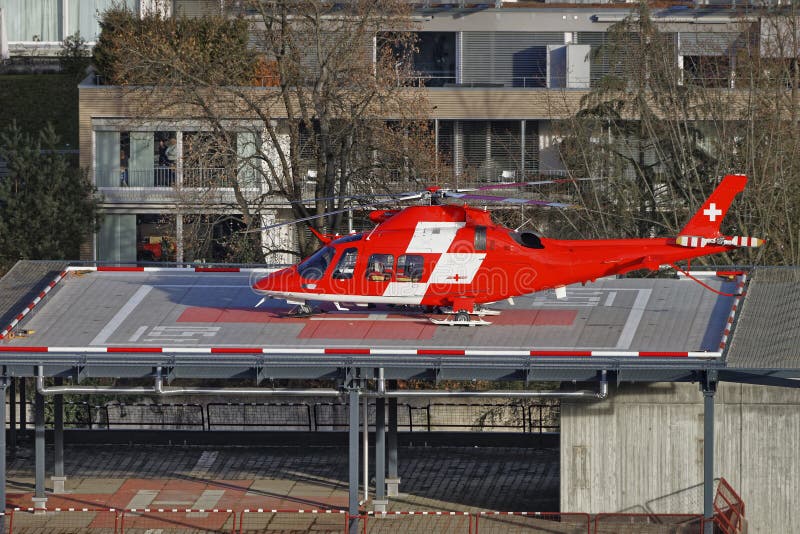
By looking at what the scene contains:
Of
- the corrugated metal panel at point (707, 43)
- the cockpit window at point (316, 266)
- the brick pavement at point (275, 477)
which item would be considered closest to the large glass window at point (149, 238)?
the brick pavement at point (275, 477)

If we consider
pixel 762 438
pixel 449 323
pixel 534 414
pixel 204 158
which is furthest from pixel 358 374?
pixel 204 158

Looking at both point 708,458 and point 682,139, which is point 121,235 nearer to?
point 682,139

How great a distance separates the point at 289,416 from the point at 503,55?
30.8m

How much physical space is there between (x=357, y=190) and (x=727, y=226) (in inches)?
482

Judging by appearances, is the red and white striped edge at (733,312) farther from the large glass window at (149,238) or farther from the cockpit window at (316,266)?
the large glass window at (149,238)

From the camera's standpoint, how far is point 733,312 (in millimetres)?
34344

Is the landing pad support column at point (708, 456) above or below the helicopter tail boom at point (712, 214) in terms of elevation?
below

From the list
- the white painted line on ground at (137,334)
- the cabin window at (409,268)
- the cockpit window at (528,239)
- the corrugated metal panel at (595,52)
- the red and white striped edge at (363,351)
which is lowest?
the red and white striped edge at (363,351)

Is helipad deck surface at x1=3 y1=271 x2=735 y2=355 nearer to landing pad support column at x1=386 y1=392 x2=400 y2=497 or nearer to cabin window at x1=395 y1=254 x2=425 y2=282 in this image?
cabin window at x1=395 y1=254 x2=425 y2=282

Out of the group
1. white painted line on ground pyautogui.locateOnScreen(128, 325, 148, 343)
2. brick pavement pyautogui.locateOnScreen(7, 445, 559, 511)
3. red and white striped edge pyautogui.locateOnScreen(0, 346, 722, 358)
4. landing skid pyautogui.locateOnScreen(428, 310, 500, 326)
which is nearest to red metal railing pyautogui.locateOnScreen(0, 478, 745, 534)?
brick pavement pyautogui.locateOnScreen(7, 445, 559, 511)

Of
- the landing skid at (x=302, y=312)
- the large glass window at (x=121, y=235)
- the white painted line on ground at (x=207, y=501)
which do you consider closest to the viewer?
the landing skid at (x=302, y=312)

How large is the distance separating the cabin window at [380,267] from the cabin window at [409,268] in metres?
0.19

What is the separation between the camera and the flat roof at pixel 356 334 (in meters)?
31.9

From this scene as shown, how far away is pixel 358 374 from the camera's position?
3212 cm
